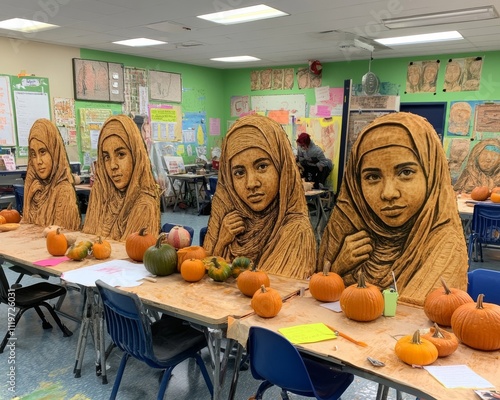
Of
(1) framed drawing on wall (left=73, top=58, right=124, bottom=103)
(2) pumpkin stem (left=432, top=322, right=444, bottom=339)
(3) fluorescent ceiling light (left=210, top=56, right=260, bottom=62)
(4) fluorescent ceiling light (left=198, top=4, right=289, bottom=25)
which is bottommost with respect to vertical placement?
(2) pumpkin stem (left=432, top=322, right=444, bottom=339)

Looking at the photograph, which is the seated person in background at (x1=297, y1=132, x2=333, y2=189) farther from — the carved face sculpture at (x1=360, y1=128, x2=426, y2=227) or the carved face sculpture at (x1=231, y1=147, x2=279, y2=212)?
the carved face sculpture at (x1=360, y1=128, x2=426, y2=227)

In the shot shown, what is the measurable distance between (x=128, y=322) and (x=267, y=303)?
2.43ft

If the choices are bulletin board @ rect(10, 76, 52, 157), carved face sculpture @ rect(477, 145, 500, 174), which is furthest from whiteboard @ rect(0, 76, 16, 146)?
carved face sculpture @ rect(477, 145, 500, 174)

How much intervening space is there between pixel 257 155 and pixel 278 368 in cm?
134

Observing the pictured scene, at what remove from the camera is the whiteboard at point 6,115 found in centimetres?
656

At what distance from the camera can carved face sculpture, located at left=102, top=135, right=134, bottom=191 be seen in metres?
3.42

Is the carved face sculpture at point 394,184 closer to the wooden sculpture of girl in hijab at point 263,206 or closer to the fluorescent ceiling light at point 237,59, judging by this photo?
the wooden sculpture of girl in hijab at point 263,206

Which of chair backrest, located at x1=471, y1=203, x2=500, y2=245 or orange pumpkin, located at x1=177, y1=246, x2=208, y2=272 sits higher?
orange pumpkin, located at x1=177, y1=246, x2=208, y2=272

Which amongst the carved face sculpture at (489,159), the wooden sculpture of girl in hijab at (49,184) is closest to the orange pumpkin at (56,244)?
the wooden sculpture of girl in hijab at (49,184)

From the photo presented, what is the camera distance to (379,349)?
1.71 meters

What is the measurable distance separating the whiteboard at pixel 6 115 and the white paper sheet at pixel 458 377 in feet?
22.8

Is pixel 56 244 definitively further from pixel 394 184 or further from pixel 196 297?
pixel 394 184

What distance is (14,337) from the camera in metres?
3.24

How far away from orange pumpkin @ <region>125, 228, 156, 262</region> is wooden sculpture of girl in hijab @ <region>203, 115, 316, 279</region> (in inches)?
15.9
